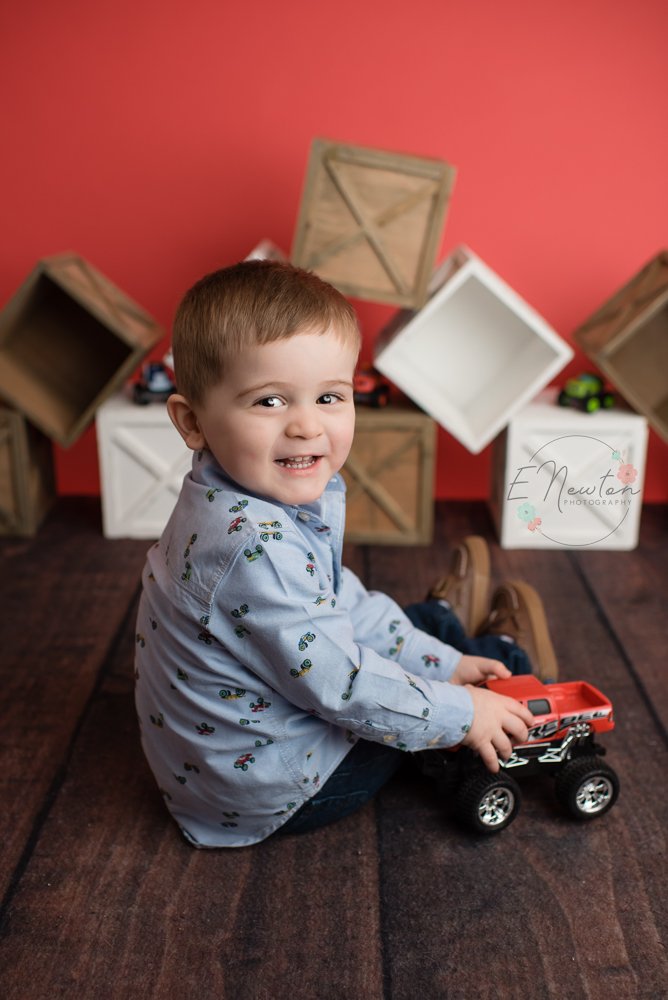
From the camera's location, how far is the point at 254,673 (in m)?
1.04

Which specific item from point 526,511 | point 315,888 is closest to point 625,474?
point 526,511

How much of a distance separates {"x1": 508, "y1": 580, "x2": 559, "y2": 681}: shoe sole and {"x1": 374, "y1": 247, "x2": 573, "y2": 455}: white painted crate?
674 millimetres

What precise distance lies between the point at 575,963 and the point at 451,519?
4.63ft

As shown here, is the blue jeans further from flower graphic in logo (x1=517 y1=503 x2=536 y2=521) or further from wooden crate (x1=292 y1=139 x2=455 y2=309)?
wooden crate (x1=292 y1=139 x2=455 y2=309)

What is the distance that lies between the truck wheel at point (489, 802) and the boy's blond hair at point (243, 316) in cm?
59

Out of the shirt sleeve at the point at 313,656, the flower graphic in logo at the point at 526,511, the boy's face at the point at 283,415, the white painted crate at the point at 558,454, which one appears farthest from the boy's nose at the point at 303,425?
the white painted crate at the point at 558,454

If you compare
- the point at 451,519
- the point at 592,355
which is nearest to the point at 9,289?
the point at 451,519

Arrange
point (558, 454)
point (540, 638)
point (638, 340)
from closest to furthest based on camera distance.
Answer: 1. point (540, 638)
2. point (558, 454)
3. point (638, 340)

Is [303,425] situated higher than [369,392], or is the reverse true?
[303,425]

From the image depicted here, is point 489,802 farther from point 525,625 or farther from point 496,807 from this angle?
point 525,625

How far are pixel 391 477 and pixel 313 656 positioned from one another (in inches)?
46.5

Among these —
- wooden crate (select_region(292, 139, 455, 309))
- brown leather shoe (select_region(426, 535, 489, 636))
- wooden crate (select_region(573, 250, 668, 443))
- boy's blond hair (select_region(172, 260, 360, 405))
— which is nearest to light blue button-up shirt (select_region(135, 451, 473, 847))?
boy's blond hair (select_region(172, 260, 360, 405))

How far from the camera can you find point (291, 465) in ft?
3.26

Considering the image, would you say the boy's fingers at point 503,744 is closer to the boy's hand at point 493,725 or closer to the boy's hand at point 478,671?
the boy's hand at point 493,725
